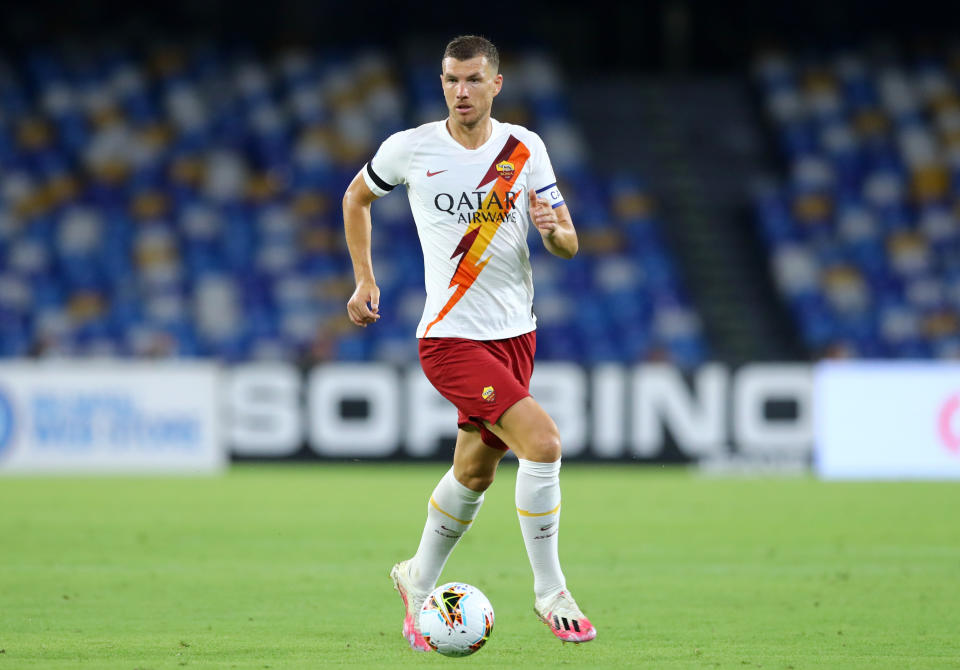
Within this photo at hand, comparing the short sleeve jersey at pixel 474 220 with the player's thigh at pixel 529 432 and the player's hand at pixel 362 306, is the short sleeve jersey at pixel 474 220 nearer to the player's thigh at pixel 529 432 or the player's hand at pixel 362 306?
the player's hand at pixel 362 306

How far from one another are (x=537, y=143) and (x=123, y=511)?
6.34 m

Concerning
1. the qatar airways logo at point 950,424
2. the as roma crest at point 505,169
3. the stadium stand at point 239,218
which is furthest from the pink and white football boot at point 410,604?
the stadium stand at point 239,218

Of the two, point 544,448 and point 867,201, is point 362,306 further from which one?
point 867,201

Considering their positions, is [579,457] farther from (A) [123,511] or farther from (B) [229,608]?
(B) [229,608]

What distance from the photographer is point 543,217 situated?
16.8 feet

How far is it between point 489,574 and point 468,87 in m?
3.04

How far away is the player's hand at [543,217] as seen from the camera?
5121 millimetres

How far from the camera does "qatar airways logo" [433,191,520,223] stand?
5410 millimetres

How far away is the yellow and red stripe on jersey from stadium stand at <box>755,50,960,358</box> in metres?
12.9

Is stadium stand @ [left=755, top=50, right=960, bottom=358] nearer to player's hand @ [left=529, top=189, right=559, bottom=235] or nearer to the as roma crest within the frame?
the as roma crest

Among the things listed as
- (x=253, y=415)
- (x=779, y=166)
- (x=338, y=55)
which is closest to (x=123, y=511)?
(x=253, y=415)

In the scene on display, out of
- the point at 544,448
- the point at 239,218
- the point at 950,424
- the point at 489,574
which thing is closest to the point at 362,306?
the point at 544,448

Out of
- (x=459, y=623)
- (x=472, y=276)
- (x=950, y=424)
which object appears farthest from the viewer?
(x=950, y=424)

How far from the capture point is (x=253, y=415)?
47.1 ft
